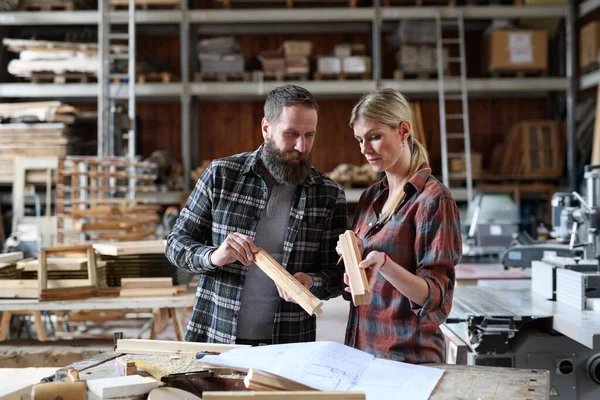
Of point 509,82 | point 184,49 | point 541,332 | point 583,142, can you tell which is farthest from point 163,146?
point 541,332

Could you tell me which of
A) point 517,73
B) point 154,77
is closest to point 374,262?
point 154,77

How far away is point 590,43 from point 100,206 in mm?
6739

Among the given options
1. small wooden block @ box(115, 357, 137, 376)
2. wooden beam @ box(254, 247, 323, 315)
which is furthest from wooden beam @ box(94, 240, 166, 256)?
small wooden block @ box(115, 357, 137, 376)

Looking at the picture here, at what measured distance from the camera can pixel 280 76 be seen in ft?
30.0

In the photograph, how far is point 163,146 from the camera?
10.1 meters

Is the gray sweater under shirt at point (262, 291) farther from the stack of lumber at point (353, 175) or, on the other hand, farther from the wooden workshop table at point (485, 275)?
the stack of lumber at point (353, 175)

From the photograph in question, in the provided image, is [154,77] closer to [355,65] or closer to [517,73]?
[355,65]

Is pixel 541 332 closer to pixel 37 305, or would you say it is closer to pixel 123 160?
pixel 37 305

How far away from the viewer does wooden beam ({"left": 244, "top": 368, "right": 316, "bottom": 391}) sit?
151cm

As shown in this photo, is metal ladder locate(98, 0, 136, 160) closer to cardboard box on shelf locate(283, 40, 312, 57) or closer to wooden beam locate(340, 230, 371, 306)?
cardboard box on shelf locate(283, 40, 312, 57)

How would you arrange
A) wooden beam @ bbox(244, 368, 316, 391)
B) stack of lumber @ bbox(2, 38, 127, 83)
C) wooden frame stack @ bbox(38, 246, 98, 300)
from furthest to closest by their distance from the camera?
1. stack of lumber @ bbox(2, 38, 127, 83)
2. wooden frame stack @ bbox(38, 246, 98, 300)
3. wooden beam @ bbox(244, 368, 316, 391)

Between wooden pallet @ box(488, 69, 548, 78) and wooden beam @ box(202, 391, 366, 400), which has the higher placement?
wooden pallet @ box(488, 69, 548, 78)

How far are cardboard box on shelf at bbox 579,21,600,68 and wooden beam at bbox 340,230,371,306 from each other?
26.2 feet

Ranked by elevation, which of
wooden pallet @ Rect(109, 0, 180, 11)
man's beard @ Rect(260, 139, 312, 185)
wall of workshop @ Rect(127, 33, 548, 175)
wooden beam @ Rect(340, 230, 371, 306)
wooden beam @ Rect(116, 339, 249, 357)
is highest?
wooden pallet @ Rect(109, 0, 180, 11)
